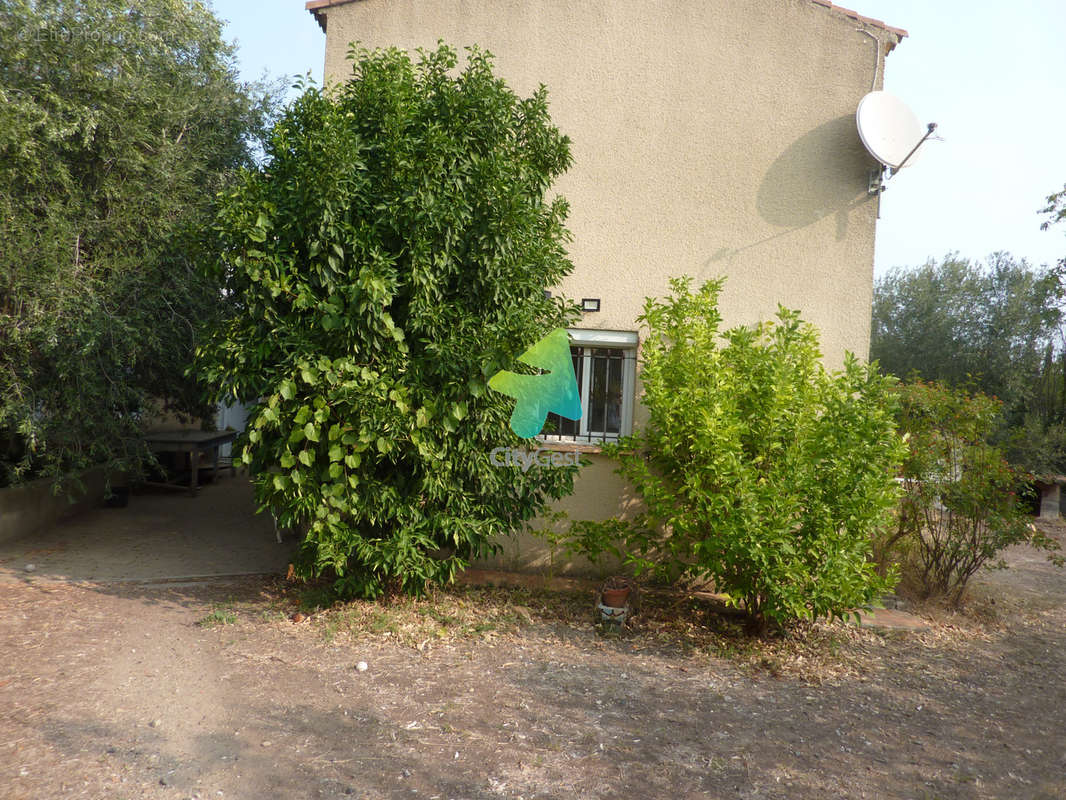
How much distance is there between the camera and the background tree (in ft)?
53.5

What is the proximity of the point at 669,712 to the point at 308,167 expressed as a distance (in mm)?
4203

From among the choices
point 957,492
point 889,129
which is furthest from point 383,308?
point 957,492

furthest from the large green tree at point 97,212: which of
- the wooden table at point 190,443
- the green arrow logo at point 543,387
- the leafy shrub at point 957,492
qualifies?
the leafy shrub at point 957,492

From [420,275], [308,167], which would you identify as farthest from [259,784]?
[308,167]

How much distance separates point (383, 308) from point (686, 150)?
3446 mm

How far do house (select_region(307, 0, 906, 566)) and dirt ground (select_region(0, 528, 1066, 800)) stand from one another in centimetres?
184

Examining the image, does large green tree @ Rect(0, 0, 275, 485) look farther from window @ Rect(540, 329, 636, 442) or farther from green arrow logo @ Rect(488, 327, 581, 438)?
window @ Rect(540, 329, 636, 442)

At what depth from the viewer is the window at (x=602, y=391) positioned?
6.57 m

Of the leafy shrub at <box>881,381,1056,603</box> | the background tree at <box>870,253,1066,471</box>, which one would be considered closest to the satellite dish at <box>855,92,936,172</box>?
the leafy shrub at <box>881,381,1056,603</box>

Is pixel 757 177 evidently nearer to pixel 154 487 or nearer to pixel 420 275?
pixel 420 275

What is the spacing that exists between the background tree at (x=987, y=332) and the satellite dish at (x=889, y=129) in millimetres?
11279

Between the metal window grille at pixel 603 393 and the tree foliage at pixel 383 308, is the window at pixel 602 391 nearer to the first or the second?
the metal window grille at pixel 603 393

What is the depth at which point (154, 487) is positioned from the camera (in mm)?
11477

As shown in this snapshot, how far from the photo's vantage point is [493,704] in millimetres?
4176
